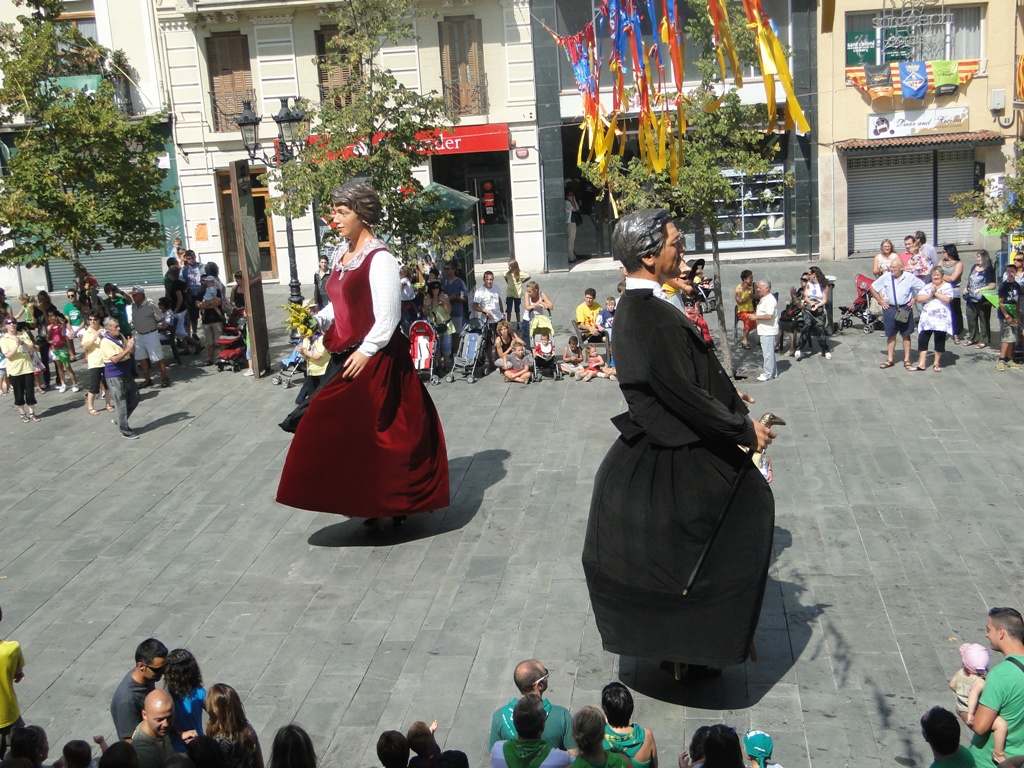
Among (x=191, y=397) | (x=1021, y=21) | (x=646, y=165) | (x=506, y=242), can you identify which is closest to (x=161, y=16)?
(x=506, y=242)

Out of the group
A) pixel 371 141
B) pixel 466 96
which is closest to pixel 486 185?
pixel 466 96

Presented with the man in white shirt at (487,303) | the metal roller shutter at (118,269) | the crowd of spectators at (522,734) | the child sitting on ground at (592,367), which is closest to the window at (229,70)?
the metal roller shutter at (118,269)

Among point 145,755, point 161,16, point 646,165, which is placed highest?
point 161,16

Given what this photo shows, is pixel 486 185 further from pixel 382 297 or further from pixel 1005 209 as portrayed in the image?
pixel 382 297

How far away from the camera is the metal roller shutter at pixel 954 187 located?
23781mm

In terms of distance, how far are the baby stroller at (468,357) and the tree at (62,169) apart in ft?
15.7

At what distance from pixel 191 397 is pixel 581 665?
366 inches


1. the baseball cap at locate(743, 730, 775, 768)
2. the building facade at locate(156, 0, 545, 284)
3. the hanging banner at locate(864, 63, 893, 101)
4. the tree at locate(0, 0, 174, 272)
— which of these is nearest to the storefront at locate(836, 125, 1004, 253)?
the hanging banner at locate(864, 63, 893, 101)

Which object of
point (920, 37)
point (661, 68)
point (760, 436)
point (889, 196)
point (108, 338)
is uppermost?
point (920, 37)

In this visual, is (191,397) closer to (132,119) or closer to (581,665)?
(581,665)

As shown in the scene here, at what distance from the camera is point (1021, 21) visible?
2261 cm

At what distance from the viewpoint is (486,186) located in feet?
82.4

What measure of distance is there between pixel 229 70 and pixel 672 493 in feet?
70.9

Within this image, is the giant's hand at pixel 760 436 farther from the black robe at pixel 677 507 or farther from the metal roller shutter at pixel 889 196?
the metal roller shutter at pixel 889 196
